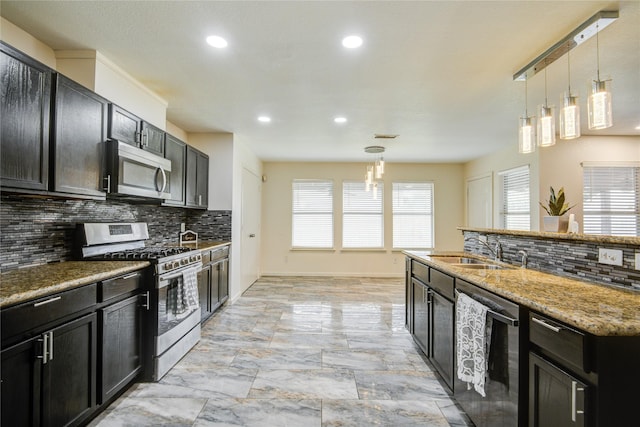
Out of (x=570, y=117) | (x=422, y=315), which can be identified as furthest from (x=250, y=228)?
(x=570, y=117)

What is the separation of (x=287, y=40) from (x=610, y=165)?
17.4 ft

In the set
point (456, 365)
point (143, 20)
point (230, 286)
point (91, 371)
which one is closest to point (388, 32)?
point (143, 20)

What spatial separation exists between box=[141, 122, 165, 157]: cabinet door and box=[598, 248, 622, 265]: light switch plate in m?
3.44

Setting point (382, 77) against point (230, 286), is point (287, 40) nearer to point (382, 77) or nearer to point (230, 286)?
point (382, 77)

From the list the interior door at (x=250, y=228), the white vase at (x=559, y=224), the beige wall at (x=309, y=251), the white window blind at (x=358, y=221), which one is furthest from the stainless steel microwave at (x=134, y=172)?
the white window blind at (x=358, y=221)

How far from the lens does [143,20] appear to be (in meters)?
2.16

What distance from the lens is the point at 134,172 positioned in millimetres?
2744

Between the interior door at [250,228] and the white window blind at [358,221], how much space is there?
1850 millimetres

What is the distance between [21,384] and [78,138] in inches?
58.5

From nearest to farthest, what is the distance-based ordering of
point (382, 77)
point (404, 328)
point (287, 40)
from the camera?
point (287, 40)
point (382, 77)
point (404, 328)

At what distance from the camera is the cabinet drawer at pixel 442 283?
91.7 inches

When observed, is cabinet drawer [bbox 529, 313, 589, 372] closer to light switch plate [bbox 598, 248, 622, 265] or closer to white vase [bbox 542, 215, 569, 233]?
light switch plate [bbox 598, 248, 622, 265]

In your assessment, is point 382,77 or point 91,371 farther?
point 382,77

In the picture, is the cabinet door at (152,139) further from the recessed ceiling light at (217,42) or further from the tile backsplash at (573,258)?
the tile backsplash at (573,258)
